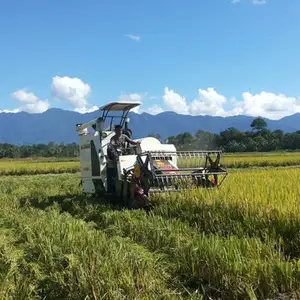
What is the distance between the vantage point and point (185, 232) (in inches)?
235

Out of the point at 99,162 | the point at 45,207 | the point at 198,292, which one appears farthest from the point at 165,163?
the point at 198,292

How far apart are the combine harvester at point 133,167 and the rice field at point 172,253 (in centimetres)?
96

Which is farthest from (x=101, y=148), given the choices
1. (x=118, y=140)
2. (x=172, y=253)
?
(x=172, y=253)

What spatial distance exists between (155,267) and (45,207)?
5886 millimetres

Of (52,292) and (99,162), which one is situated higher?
(99,162)

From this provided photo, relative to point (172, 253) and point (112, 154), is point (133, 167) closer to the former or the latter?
point (112, 154)

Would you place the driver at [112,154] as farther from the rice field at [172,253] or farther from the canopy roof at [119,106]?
the rice field at [172,253]

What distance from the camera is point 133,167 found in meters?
9.64

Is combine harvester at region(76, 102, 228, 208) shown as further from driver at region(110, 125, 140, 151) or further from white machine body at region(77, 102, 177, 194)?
driver at region(110, 125, 140, 151)

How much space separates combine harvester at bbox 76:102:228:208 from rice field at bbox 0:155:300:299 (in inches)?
37.9

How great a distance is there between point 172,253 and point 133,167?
15.1 ft

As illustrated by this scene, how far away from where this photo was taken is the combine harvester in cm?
857

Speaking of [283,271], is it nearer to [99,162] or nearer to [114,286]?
[114,286]

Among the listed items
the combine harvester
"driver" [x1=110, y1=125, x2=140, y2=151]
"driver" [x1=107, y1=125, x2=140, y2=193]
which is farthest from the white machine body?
"driver" [x1=110, y1=125, x2=140, y2=151]
